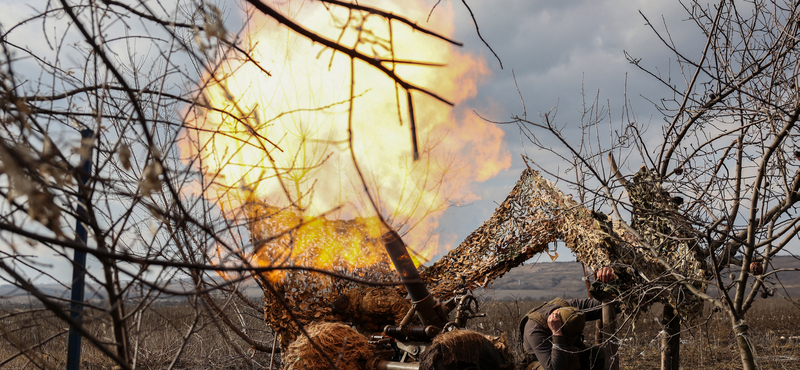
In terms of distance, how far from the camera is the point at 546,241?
6.41 meters

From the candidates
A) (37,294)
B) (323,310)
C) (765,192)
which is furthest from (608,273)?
(37,294)

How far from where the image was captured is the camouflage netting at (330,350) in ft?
18.1

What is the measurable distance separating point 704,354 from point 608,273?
27.8ft

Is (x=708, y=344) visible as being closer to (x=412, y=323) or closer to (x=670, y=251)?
(x=670, y=251)

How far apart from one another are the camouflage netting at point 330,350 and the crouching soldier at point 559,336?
6.33 ft

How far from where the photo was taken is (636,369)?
9.98 metres

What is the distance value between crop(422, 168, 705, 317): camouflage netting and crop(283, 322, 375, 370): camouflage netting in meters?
1.46

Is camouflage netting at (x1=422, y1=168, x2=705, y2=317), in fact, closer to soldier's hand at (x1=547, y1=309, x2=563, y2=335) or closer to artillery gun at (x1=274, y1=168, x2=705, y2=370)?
artillery gun at (x1=274, y1=168, x2=705, y2=370)

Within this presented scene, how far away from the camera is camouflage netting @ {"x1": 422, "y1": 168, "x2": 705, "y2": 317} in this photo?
5219 mm

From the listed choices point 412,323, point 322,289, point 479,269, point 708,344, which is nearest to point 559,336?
point 479,269

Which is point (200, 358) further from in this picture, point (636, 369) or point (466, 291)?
point (636, 369)

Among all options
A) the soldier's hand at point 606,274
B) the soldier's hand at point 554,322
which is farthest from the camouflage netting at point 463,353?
the soldier's hand at point 606,274

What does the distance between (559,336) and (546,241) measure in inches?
63.1

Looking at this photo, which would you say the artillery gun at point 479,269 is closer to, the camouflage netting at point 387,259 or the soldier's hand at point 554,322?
the camouflage netting at point 387,259
